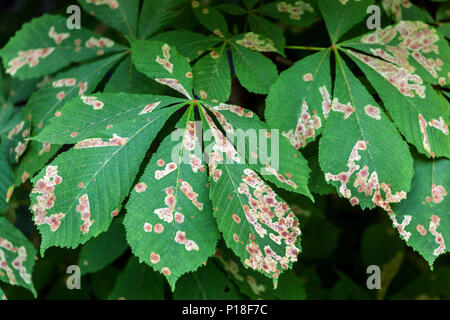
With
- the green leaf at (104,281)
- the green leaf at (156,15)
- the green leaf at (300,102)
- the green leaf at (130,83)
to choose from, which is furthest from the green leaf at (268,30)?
the green leaf at (104,281)

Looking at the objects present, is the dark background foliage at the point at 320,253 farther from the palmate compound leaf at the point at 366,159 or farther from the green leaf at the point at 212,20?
the palmate compound leaf at the point at 366,159

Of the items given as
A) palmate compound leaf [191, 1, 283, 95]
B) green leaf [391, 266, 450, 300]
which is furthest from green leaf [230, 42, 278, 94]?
green leaf [391, 266, 450, 300]

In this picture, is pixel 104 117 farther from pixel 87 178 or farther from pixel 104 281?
pixel 104 281

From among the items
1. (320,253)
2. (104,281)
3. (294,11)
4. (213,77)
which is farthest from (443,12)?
(104,281)

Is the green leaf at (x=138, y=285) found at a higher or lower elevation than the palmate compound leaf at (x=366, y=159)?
lower

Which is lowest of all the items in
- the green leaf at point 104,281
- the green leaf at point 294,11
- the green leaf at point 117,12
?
the green leaf at point 104,281

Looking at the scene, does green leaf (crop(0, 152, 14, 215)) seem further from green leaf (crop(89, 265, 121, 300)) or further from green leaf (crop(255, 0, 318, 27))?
green leaf (crop(255, 0, 318, 27))
